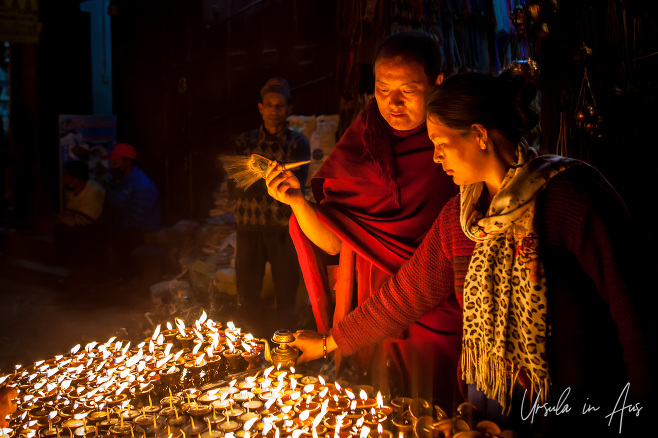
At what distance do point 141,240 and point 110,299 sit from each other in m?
0.94

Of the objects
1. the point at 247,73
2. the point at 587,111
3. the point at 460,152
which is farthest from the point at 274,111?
the point at 460,152

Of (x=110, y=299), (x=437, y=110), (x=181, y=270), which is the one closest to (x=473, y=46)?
(x=437, y=110)

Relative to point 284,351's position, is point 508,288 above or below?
above

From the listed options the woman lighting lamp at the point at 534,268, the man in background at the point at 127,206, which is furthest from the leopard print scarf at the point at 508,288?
the man in background at the point at 127,206

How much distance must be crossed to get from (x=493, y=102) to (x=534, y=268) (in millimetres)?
552

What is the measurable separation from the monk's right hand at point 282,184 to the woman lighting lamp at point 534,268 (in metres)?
A: 0.87

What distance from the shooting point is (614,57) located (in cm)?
285

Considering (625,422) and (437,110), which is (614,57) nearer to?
(437,110)

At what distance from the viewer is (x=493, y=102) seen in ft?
6.11

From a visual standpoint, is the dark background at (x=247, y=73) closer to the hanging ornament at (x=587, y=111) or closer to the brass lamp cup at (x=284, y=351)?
the hanging ornament at (x=587, y=111)

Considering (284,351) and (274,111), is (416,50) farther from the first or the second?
(274,111)

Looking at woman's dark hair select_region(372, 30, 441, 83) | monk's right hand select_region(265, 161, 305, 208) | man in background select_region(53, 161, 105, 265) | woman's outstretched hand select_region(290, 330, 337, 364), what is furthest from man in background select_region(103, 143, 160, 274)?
woman's dark hair select_region(372, 30, 441, 83)

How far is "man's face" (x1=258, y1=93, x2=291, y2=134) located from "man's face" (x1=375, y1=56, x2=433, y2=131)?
274cm

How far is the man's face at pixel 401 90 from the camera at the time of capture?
8.07 feet
